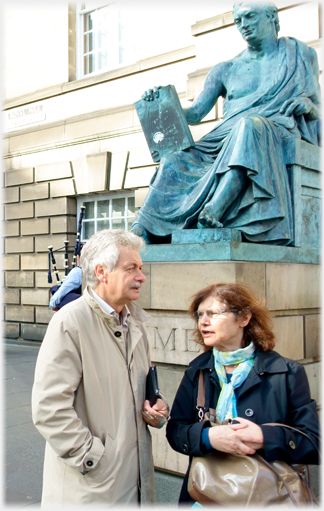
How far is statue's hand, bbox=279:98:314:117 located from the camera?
5.02 meters

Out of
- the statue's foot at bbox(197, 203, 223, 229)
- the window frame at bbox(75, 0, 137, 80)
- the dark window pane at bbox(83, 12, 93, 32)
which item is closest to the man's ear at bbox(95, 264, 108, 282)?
the statue's foot at bbox(197, 203, 223, 229)

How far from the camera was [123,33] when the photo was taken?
41.0ft

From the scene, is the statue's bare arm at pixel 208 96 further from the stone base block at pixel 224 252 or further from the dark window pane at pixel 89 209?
the dark window pane at pixel 89 209

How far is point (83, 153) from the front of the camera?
40.1 ft

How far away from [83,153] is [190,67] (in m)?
3.42

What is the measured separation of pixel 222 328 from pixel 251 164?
2.36 m

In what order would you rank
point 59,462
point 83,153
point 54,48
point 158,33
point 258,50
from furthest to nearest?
point 54,48 < point 83,153 < point 158,33 < point 258,50 < point 59,462

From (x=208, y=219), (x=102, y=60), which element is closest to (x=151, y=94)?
(x=208, y=219)

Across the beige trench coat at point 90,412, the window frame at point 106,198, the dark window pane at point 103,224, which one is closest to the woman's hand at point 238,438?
the beige trench coat at point 90,412

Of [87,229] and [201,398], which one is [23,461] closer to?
[201,398]

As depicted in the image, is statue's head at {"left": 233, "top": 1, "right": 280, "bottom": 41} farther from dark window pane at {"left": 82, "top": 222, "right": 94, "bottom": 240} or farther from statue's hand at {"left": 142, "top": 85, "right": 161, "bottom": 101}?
dark window pane at {"left": 82, "top": 222, "right": 94, "bottom": 240}

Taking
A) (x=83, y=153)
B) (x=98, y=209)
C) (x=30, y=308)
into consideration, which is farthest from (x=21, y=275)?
(x=83, y=153)

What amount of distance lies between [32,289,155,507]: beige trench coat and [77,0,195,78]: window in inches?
370

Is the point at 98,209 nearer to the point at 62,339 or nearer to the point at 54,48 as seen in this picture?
the point at 54,48
